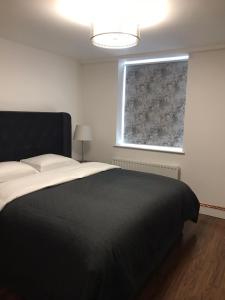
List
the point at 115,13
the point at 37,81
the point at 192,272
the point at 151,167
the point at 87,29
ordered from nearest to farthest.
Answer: the point at 115,13, the point at 192,272, the point at 87,29, the point at 37,81, the point at 151,167

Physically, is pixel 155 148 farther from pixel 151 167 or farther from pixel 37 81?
pixel 37 81

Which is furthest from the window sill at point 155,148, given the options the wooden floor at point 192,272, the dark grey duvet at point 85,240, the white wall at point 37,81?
the dark grey duvet at point 85,240

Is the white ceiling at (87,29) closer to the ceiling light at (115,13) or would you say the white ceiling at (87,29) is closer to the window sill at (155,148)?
the ceiling light at (115,13)

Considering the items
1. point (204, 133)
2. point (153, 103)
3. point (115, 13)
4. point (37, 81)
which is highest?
point (115, 13)

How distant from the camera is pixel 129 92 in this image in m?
4.21

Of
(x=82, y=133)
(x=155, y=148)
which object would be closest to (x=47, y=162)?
(x=82, y=133)

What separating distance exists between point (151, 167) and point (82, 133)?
1.22 metres

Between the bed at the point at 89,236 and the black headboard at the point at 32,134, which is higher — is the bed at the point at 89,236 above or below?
below

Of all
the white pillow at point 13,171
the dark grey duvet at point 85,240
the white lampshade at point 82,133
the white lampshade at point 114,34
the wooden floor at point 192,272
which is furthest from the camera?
the white lampshade at point 82,133

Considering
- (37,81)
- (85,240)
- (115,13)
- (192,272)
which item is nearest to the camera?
(85,240)

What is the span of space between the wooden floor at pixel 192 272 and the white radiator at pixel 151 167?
2.79 ft

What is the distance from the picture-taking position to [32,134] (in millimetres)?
3549

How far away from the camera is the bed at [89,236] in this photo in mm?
1549

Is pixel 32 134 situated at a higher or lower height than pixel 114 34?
lower
